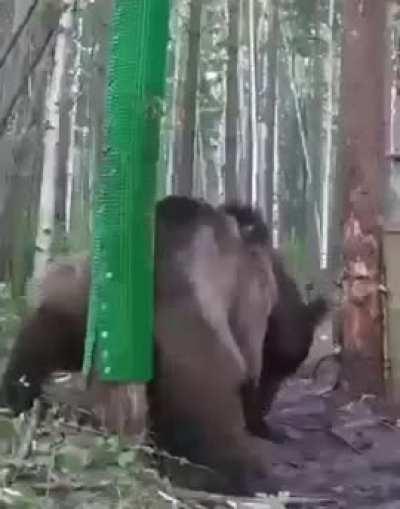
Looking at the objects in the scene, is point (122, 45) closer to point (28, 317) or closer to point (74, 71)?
point (28, 317)

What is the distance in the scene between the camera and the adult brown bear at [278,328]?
2910 mm

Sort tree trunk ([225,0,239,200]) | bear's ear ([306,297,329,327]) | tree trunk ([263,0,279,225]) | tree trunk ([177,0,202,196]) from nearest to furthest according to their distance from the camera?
bear's ear ([306,297,329,327])
tree trunk ([177,0,202,196])
tree trunk ([225,0,239,200])
tree trunk ([263,0,279,225])

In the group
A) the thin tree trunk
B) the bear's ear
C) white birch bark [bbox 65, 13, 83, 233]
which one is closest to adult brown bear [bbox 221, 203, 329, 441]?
the bear's ear

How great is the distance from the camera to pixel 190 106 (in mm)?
3818

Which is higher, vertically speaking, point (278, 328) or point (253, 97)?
point (253, 97)

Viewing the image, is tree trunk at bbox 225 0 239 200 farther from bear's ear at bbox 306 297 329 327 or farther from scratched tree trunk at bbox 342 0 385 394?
bear's ear at bbox 306 297 329 327

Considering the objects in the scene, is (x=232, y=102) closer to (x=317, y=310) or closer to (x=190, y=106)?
(x=190, y=106)

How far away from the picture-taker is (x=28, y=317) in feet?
9.44

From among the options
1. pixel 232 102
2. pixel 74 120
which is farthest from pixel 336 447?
pixel 74 120

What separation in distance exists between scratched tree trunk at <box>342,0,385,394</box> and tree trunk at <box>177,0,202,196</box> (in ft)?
1.62

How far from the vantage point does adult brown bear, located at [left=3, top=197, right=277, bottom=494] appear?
2473mm

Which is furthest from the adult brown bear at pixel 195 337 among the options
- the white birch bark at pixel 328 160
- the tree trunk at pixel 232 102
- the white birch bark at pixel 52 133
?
the tree trunk at pixel 232 102

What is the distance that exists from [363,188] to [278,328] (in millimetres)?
623

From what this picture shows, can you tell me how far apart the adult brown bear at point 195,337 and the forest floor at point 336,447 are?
0.33 feet
